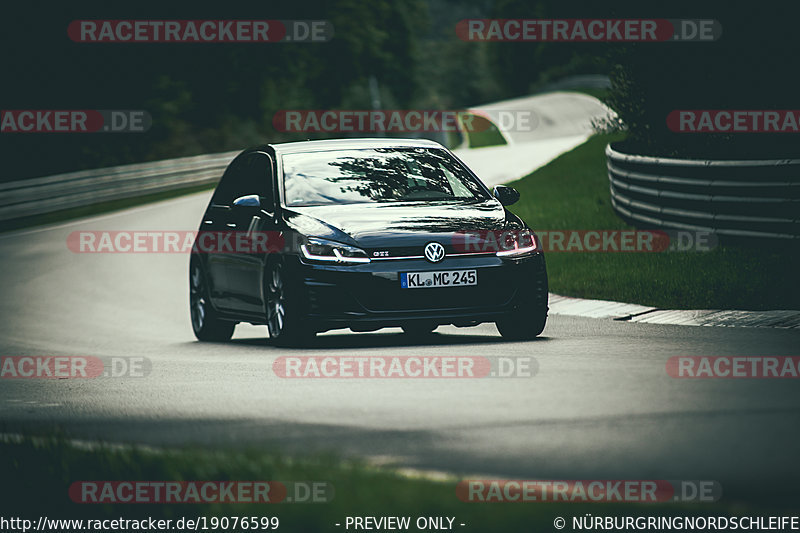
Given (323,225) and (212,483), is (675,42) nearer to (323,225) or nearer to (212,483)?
(323,225)

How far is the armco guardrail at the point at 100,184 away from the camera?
111 feet

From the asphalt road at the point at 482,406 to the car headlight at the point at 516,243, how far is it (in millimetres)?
724

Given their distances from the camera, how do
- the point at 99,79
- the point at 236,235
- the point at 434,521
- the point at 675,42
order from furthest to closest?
1. the point at 99,79
2. the point at 675,42
3. the point at 236,235
4. the point at 434,521

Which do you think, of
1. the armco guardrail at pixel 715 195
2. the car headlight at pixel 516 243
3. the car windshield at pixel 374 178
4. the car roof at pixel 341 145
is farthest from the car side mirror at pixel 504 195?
Answer: the armco guardrail at pixel 715 195

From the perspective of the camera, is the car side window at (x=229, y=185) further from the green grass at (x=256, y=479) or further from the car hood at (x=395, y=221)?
the green grass at (x=256, y=479)

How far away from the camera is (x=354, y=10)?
8094 centimetres

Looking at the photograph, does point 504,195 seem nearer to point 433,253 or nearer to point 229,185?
point 433,253

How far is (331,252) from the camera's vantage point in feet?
35.2

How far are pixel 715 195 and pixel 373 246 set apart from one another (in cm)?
707

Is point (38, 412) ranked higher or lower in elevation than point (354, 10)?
lower

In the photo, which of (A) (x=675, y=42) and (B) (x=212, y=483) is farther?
(A) (x=675, y=42)

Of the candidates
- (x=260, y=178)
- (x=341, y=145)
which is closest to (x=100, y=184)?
(x=260, y=178)

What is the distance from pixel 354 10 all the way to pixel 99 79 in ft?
101

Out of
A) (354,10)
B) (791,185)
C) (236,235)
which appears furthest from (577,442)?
(354,10)
